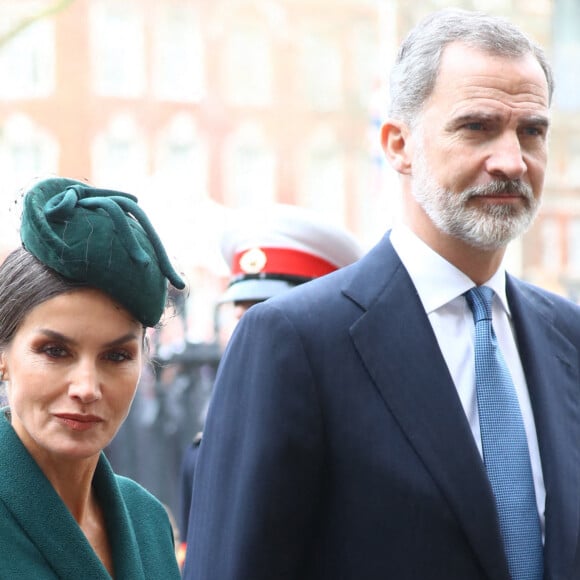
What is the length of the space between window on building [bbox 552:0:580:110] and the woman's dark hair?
16.2m

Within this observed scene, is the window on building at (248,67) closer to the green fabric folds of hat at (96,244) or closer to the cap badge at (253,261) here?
the cap badge at (253,261)

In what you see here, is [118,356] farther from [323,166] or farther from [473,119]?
[323,166]

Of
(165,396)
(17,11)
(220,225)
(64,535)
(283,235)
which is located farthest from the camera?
(17,11)

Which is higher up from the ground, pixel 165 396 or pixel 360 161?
pixel 360 161

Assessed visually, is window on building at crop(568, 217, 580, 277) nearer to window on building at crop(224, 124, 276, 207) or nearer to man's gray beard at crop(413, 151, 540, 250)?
window on building at crop(224, 124, 276, 207)

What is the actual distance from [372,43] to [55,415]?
70.0ft

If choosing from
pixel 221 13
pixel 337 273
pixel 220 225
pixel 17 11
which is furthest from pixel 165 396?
pixel 221 13

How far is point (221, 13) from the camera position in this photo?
874 inches

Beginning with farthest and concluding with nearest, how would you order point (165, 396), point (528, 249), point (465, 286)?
point (528, 249) < point (165, 396) < point (465, 286)

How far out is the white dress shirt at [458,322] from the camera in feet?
6.99

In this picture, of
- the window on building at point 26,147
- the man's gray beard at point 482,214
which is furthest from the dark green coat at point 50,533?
the window on building at point 26,147

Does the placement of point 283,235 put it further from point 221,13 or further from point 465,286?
point 221,13

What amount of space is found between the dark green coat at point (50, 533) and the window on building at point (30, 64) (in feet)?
65.4

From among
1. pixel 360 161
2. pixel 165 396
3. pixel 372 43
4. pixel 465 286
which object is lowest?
pixel 165 396
